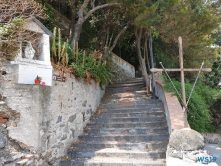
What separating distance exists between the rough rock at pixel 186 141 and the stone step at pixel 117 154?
1.19m

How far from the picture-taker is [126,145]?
534 cm

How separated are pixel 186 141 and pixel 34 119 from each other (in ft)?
9.81

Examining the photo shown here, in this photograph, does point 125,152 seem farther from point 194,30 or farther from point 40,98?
point 194,30

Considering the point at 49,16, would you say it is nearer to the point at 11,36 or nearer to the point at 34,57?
the point at 34,57

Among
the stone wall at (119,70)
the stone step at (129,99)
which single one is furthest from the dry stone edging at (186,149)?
the stone wall at (119,70)

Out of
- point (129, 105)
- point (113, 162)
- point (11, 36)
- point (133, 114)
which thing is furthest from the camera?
point (129, 105)

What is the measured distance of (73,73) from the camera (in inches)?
223

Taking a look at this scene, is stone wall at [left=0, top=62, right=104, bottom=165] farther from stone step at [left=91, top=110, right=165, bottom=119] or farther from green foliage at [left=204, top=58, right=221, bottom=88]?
green foliage at [left=204, top=58, right=221, bottom=88]

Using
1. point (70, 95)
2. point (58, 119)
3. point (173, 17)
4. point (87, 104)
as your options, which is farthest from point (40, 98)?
point (173, 17)

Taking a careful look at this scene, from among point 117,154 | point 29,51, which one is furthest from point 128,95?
point 29,51

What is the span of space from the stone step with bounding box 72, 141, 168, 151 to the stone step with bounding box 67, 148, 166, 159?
154mm

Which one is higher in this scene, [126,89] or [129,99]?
[126,89]

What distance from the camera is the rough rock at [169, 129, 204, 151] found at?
3.59 m

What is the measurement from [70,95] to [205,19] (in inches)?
213
